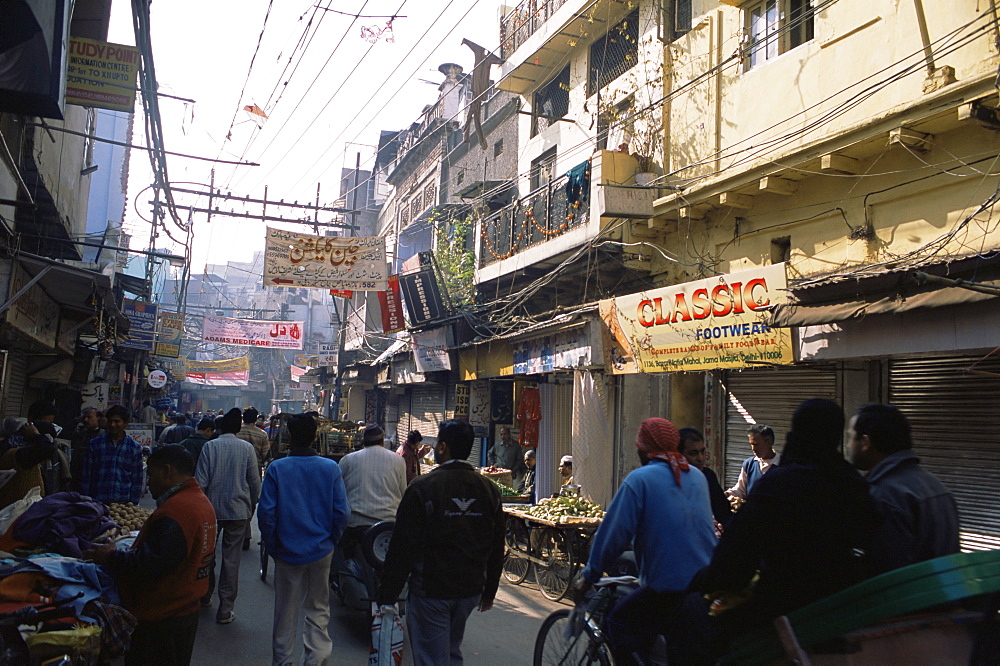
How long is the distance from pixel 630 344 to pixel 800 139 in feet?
12.7

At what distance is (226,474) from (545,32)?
517 inches

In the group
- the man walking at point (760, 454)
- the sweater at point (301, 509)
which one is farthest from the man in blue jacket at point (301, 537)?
the man walking at point (760, 454)

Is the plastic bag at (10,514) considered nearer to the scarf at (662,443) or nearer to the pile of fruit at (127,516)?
the pile of fruit at (127,516)

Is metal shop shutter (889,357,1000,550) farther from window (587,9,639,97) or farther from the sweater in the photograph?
window (587,9,639,97)

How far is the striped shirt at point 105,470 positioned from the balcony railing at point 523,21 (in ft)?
43.4

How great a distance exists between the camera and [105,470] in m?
7.84

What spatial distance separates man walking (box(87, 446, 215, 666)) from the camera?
3953 mm

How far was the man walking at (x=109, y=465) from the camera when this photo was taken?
7832 millimetres

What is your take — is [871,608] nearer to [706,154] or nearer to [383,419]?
[706,154]

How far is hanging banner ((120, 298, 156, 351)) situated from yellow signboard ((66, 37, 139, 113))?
1518 cm

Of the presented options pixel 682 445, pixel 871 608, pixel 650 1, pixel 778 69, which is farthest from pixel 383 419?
pixel 871 608

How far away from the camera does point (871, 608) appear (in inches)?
110

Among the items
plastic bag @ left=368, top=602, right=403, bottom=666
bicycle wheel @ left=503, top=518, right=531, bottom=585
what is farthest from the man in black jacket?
bicycle wheel @ left=503, top=518, right=531, bottom=585

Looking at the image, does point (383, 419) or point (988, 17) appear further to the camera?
point (383, 419)
